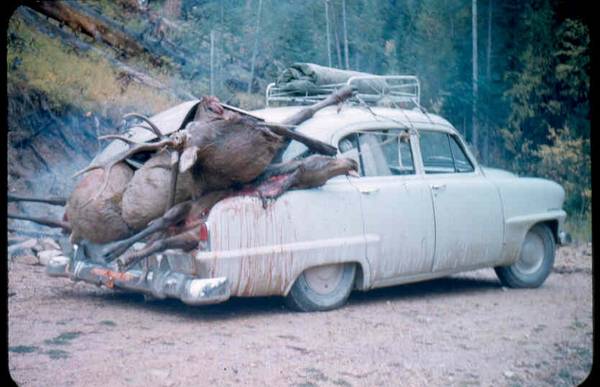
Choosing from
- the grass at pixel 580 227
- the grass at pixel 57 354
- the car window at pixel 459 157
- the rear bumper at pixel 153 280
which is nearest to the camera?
the grass at pixel 57 354

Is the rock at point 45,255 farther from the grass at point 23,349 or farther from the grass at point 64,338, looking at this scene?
the grass at point 23,349

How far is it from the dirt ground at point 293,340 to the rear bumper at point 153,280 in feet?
0.76

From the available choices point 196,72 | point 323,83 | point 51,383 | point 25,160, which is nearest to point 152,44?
point 196,72

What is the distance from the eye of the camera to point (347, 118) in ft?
22.5

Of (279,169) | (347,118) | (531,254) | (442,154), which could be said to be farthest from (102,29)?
(531,254)

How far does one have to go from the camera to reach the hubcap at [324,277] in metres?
6.27

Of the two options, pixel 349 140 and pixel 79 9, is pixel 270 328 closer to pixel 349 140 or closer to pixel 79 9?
pixel 349 140

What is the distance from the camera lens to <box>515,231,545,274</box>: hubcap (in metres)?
8.06

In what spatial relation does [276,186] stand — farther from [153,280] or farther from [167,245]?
[153,280]

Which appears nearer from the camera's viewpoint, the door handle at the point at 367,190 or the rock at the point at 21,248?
the door handle at the point at 367,190

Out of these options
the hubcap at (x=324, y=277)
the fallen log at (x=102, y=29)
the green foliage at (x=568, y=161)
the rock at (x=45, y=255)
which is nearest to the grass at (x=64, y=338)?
the hubcap at (x=324, y=277)

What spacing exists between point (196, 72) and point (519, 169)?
264 inches

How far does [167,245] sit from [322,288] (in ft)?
4.63

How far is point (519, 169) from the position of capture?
49.3ft
